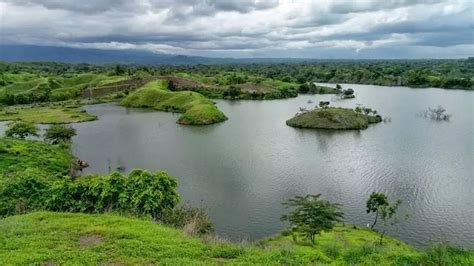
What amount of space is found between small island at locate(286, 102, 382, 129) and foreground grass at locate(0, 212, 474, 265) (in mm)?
63431

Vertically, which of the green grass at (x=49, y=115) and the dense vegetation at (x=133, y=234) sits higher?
the dense vegetation at (x=133, y=234)

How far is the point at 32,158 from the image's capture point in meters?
48.3

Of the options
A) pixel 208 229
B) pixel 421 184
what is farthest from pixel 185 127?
pixel 208 229

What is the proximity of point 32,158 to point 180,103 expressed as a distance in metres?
67.4

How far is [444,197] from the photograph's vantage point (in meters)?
39.6

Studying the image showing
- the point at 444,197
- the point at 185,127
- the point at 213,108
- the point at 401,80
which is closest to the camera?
the point at 444,197

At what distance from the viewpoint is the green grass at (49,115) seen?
93688 mm

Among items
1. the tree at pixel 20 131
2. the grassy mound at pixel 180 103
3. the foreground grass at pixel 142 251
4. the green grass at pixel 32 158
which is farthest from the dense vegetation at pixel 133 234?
the grassy mound at pixel 180 103

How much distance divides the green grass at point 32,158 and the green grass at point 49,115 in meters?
40.5

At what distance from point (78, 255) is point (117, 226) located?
3629 mm

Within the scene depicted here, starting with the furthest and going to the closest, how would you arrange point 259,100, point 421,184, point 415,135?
point 259,100
point 415,135
point 421,184

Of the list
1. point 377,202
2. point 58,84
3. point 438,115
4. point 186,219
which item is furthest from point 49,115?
point 438,115

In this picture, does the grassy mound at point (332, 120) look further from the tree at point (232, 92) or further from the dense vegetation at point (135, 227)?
the tree at point (232, 92)

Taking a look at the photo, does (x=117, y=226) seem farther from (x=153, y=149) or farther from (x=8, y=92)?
(x=8, y=92)
